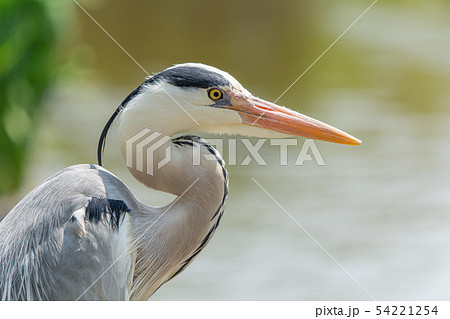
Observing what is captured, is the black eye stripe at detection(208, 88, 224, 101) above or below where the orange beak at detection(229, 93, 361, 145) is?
above

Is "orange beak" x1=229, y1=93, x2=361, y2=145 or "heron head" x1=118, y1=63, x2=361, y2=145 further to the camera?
"orange beak" x1=229, y1=93, x2=361, y2=145

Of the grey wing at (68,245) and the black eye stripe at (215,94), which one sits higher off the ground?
the black eye stripe at (215,94)

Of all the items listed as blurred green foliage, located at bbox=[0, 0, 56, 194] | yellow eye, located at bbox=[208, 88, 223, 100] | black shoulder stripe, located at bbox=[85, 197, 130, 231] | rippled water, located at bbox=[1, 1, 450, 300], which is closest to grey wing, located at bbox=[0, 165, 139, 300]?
black shoulder stripe, located at bbox=[85, 197, 130, 231]

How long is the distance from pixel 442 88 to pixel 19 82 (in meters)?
5.44

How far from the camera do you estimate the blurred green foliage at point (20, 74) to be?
178 inches

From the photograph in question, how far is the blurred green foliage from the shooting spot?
4.52 meters

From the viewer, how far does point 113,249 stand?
217 centimetres

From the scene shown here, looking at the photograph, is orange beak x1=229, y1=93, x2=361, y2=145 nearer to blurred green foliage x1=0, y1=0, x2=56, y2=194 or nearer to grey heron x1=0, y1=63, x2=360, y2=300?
grey heron x1=0, y1=63, x2=360, y2=300

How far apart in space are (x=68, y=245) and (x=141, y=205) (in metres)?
0.33

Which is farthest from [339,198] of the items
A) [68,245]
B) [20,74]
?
[68,245]

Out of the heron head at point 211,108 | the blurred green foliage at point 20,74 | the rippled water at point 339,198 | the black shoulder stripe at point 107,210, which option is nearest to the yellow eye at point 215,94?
the heron head at point 211,108

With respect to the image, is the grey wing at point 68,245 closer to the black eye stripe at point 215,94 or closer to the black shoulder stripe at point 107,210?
the black shoulder stripe at point 107,210

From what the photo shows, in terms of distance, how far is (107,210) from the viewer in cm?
218

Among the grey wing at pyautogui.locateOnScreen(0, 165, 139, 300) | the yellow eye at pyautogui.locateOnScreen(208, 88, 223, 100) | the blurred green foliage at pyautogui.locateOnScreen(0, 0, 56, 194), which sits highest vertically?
the blurred green foliage at pyautogui.locateOnScreen(0, 0, 56, 194)
